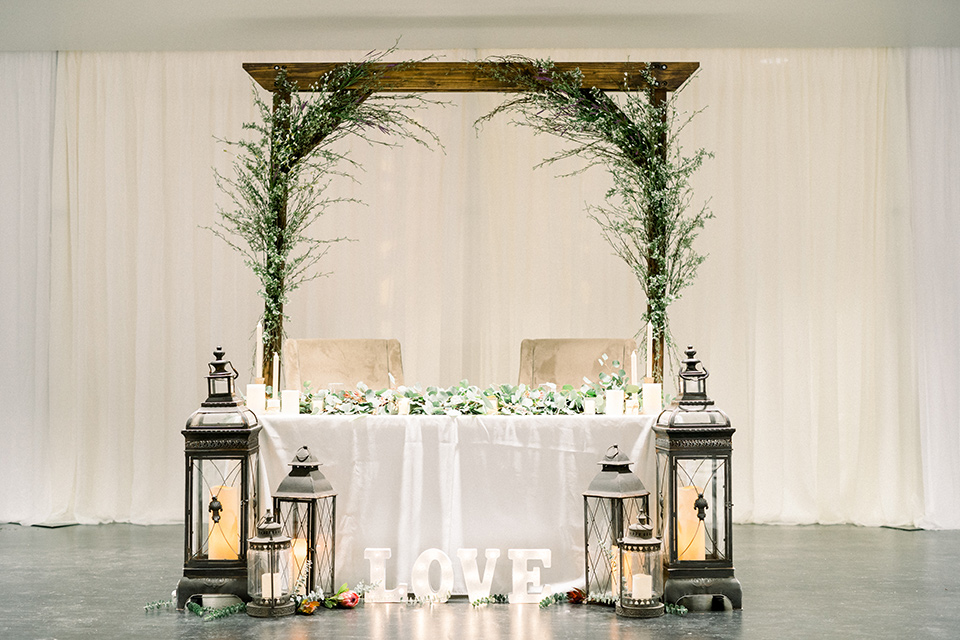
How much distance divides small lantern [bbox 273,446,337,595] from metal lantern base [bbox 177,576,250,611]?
0.22m

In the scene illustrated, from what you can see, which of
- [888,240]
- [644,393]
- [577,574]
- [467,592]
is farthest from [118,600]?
[888,240]

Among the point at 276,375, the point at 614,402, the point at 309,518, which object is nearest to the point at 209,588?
the point at 309,518

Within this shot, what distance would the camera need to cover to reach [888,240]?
6238 millimetres

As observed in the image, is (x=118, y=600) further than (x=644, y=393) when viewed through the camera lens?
No

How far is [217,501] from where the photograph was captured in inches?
143

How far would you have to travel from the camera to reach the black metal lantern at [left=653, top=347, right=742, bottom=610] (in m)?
3.60

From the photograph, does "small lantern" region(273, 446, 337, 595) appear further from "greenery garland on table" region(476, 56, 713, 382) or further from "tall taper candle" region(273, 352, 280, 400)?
"greenery garland on table" region(476, 56, 713, 382)

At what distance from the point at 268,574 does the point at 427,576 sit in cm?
64

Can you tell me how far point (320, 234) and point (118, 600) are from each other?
3184 millimetres

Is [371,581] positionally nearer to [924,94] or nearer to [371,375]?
[371,375]

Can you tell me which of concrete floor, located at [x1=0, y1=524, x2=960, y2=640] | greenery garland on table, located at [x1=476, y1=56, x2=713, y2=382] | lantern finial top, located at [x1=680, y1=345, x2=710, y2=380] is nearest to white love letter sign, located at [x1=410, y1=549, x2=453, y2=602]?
concrete floor, located at [x1=0, y1=524, x2=960, y2=640]

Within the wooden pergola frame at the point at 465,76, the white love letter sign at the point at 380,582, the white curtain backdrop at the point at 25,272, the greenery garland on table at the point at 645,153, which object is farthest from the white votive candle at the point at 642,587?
the white curtain backdrop at the point at 25,272

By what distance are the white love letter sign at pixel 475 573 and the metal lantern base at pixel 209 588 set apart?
86 centimetres

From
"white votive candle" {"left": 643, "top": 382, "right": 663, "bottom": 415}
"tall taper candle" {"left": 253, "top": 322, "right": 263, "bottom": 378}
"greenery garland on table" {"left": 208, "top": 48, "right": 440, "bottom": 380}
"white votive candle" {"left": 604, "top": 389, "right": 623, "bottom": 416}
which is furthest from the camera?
"greenery garland on table" {"left": 208, "top": 48, "right": 440, "bottom": 380}
